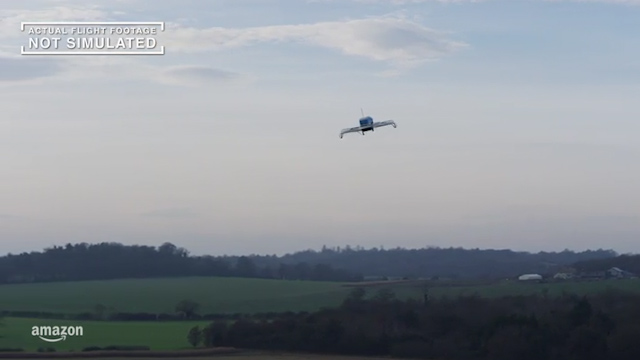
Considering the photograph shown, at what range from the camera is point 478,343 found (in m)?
44.9

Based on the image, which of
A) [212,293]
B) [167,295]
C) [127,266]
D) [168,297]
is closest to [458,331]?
[212,293]

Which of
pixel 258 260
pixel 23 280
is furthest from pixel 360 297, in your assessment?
pixel 258 260

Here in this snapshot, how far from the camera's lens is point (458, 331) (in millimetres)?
46438

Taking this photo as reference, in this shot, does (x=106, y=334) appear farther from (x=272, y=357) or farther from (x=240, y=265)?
(x=240, y=265)

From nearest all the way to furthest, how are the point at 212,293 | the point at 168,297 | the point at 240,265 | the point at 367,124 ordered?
the point at 367,124, the point at 168,297, the point at 212,293, the point at 240,265

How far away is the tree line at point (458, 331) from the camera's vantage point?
43500mm

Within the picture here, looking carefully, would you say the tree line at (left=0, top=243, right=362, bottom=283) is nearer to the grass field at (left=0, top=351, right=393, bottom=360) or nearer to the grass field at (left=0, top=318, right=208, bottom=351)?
the grass field at (left=0, top=318, right=208, bottom=351)

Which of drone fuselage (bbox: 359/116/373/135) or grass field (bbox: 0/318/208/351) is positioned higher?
drone fuselage (bbox: 359/116/373/135)

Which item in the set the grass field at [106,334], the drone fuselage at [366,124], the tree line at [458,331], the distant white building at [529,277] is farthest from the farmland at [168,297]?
the drone fuselage at [366,124]

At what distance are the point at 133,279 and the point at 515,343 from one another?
2418 centimetres

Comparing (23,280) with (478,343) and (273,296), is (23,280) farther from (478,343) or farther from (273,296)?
(478,343)

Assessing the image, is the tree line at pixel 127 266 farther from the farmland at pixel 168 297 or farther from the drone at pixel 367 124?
the drone at pixel 367 124

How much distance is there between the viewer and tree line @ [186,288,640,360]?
43.5 m

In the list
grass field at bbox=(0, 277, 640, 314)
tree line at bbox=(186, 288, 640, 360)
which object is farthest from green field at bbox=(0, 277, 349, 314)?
Result: tree line at bbox=(186, 288, 640, 360)
